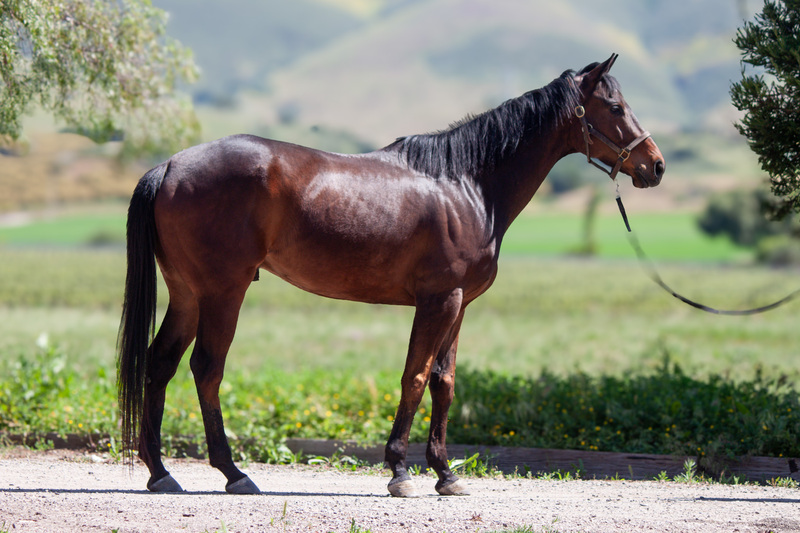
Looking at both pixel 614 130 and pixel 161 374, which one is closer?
pixel 161 374

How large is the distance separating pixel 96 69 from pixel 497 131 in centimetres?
406

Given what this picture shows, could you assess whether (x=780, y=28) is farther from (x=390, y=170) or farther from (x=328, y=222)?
(x=328, y=222)

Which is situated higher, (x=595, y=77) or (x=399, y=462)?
(x=595, y=77)

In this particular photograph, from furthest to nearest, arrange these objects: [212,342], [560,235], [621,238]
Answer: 1. [560,235]
2. [621,238]
3. [212,342]

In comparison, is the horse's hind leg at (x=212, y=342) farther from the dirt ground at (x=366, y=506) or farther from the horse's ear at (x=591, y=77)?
the horse's ear at (x=591, y=77)

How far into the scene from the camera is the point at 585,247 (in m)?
73.3

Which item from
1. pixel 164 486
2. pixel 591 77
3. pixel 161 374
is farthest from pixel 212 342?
pixel 591 77

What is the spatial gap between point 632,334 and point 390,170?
1556 centimetres

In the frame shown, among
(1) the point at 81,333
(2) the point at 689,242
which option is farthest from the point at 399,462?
(2) the point at 689,242

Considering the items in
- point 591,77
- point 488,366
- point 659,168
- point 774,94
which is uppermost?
point 774,94

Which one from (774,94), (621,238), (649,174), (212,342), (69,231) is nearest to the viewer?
(212,342)

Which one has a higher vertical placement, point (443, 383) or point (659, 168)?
point (659, 168)

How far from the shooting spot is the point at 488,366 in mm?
10203

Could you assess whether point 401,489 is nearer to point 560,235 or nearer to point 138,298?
point 138,298
